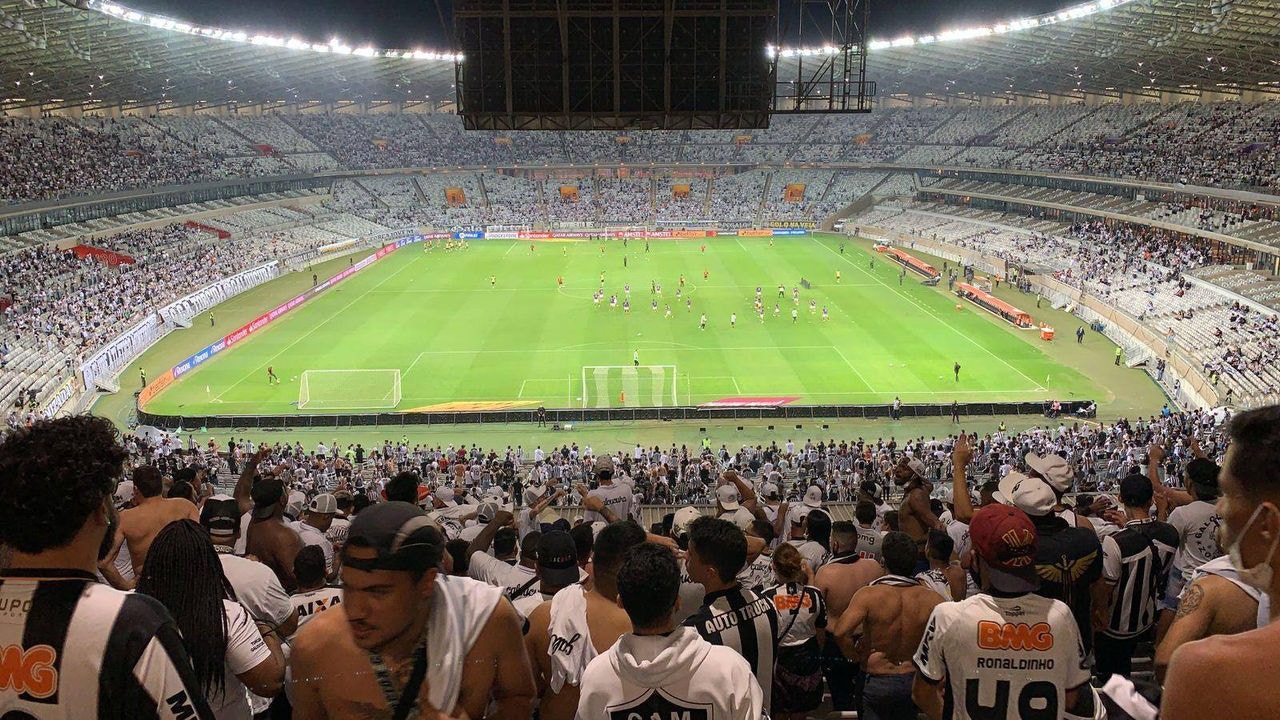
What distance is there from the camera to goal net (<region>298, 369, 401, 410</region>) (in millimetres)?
38250

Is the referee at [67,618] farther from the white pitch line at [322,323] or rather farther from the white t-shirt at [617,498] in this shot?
the white pitch line at [322,323]

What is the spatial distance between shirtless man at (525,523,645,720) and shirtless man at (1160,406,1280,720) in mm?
2993

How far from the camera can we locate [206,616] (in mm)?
4270

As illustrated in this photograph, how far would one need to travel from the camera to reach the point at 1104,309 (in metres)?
50.2

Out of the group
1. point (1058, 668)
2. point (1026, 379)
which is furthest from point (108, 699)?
point (1026, 379)

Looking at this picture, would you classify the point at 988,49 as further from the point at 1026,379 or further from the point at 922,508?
the point at 922,508

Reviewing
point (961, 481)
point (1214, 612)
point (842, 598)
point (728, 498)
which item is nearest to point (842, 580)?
point (842, 598)

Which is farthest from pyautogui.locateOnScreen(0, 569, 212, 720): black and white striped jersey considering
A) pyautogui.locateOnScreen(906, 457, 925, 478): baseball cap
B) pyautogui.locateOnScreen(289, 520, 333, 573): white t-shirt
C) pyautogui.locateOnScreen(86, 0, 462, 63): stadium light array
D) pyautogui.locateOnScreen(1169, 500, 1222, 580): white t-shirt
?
pyautogui.locateOnScreen(86, 0, 462, 63): stadium light array

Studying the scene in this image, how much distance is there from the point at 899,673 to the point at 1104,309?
166 feet

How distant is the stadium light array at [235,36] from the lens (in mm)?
47562

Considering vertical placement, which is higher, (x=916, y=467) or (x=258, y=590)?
(x=258, y=590)

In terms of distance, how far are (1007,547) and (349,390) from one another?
1517 inches

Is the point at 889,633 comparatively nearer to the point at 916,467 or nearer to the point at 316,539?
the point at 916,467

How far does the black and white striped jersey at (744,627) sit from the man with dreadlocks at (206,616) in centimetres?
228
